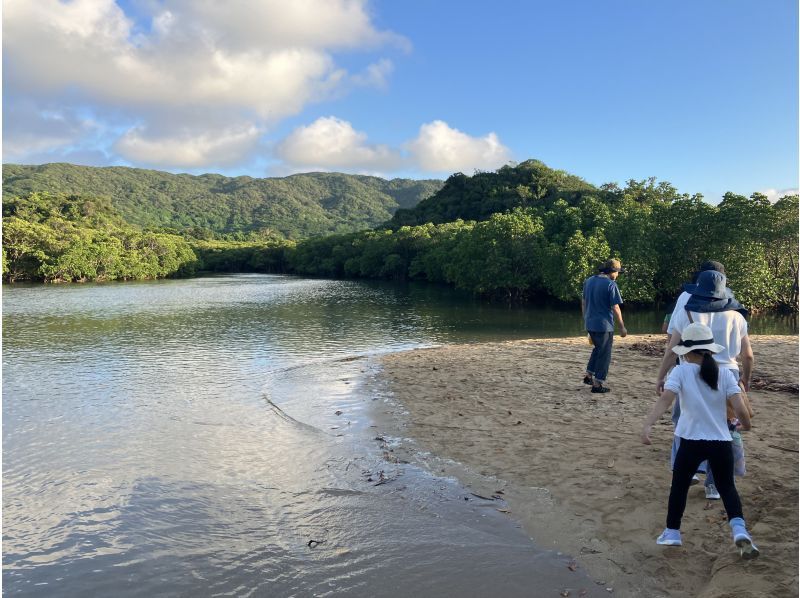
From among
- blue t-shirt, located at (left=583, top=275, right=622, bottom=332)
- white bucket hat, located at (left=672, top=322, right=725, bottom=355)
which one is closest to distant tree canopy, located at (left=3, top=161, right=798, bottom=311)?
blue t-shirt, located at (left=583, top=275, right=622, bottom=332)

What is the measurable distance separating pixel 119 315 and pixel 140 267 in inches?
2158

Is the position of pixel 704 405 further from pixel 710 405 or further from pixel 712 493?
pixel 712 493

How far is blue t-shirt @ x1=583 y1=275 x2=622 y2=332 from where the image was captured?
9078 millimetres

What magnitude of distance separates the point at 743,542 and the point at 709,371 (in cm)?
131

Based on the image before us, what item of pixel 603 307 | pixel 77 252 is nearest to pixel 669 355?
pixel 603 307

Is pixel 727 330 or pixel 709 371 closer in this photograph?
pixel 709 371

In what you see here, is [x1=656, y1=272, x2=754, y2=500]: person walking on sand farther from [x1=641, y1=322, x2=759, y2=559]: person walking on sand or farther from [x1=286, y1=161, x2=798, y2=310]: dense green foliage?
[x1=286, y1=161, x2=798, y2=310]: dense green foliage

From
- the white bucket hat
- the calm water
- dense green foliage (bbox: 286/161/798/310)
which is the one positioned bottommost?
A: the calm water

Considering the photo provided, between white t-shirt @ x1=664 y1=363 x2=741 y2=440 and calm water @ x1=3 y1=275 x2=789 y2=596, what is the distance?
1.48m

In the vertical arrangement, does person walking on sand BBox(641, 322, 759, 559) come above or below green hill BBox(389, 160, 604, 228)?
below

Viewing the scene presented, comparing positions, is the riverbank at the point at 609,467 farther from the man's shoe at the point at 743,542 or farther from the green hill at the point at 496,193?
the green hill at the point at 496,193

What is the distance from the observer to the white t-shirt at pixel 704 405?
4039mm

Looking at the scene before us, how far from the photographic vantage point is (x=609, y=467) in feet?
20.3

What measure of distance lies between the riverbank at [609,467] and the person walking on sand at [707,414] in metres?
0.39
